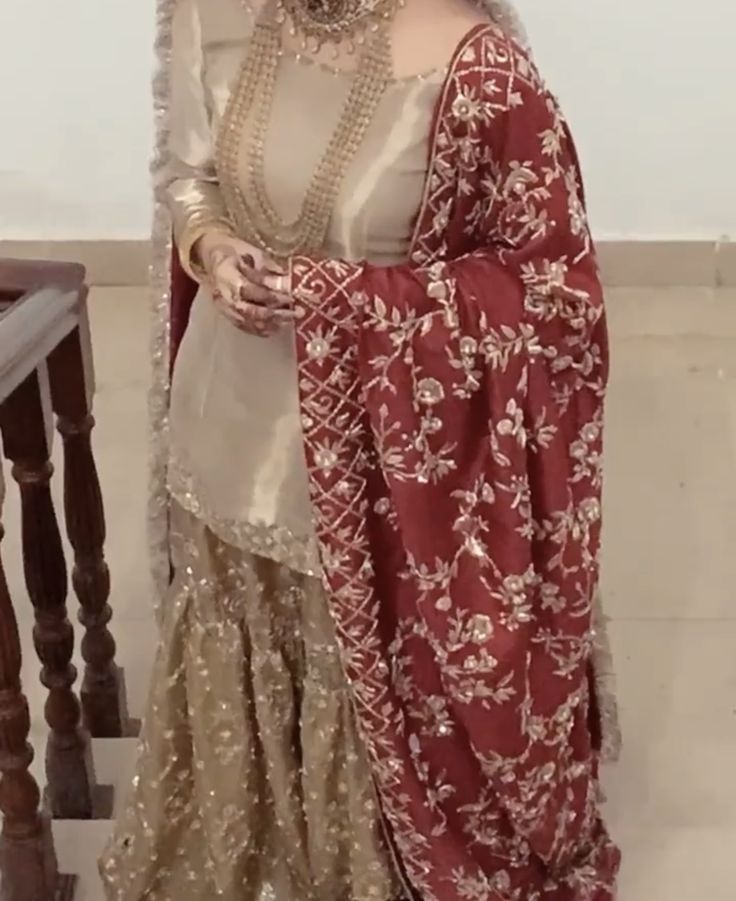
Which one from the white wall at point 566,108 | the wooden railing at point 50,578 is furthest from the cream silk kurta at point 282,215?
the white wall at point 566,108

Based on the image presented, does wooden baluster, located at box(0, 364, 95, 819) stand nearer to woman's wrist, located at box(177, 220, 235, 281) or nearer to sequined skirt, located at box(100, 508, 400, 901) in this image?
sequined skirt, located at box(100, 508, 400, 901)

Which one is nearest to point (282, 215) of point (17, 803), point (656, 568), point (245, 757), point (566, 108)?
point (245, 757)

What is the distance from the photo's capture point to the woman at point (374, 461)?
3.35ft

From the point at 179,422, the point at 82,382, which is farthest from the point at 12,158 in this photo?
the point at 179,422

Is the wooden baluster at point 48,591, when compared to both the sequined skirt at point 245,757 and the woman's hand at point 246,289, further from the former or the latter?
the woman's hand at point 246,289

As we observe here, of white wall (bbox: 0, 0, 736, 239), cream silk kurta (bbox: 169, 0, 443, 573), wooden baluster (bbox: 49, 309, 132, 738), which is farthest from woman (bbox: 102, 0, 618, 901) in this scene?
white wall (bbox: 0, 0, 736, 239)

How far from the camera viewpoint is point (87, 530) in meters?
1.52

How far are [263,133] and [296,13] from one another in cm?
10

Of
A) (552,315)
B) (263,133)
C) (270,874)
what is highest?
(263,133)

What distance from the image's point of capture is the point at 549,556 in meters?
1.14

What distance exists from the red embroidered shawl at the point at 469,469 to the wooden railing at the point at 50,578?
0.31 m

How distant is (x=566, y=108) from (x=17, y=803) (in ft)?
6.58

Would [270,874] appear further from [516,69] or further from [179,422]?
[516,69]

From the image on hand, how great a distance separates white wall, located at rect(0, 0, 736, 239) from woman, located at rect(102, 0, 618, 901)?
173 cm
